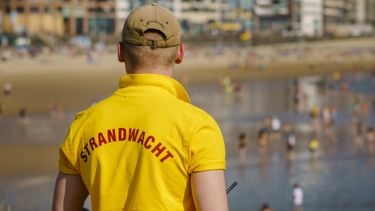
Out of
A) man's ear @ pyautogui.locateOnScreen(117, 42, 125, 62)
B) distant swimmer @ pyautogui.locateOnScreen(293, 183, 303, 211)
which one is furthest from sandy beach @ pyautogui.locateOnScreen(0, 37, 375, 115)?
man's ear @ pyautogui.locateOnScreen(117, 42, 125, 62)

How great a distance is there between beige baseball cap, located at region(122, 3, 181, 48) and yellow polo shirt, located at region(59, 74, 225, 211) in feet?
0.35

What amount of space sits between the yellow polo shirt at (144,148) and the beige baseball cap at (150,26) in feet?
0.35

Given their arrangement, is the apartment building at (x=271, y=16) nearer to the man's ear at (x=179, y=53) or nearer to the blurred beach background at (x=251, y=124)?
the blurred beach background at (x=251, y=124)

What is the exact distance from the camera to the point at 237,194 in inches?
645

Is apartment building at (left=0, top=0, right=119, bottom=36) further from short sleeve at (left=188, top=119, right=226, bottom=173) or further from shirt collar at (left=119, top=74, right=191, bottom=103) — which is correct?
short sleeve at (left=188, top=119, right=226, bottom=173)

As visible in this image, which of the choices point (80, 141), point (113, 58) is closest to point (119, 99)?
point (80, 141)

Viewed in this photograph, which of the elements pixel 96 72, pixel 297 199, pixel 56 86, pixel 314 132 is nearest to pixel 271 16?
pixel 96 72

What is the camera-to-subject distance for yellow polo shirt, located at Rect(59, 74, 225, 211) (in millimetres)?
2230

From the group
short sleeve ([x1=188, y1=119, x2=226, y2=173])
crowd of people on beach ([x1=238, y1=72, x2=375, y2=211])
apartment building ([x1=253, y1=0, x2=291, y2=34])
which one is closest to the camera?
short sleeve ([x1=188, y1=119, x2=226, y2=173])

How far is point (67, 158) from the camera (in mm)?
2363

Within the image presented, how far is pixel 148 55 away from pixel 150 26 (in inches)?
3.9

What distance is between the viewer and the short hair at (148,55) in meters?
2.37

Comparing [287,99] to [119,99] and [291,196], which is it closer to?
[291,196]

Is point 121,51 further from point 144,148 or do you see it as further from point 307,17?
point 307,17
